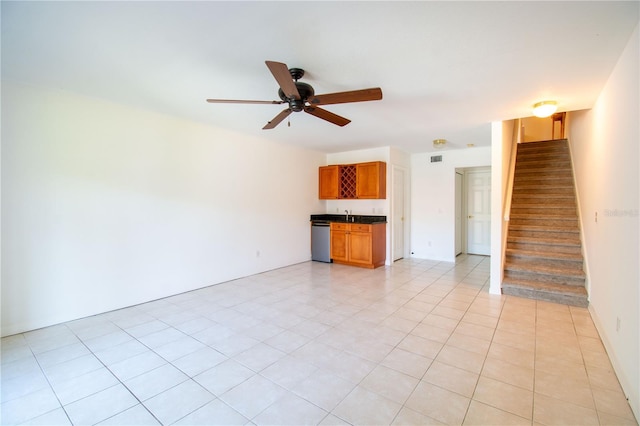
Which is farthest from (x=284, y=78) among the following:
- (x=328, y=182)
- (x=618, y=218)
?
(x=328, y=182)

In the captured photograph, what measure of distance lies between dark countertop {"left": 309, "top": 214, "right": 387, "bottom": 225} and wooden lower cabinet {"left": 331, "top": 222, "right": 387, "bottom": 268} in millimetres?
131

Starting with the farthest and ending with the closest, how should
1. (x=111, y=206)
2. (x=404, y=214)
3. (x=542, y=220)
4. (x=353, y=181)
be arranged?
(x=404, y=214), (x=353, y=181), (x=542, y=220), (x=111, y=206)

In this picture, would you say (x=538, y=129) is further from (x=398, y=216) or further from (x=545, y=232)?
(x=398, y=216)

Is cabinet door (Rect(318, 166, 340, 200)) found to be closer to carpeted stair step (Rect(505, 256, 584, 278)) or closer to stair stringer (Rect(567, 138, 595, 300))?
carpeted stair step (Rect(505, 256, 584, 278))

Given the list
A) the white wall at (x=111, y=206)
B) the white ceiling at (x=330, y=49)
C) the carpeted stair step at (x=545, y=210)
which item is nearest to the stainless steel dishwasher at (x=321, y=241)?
the white wall at (x=111, y=206)

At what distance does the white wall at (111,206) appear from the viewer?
2.89m

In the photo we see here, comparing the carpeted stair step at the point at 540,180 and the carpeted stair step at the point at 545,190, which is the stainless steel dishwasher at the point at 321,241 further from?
the carpeted stair step at the point at 540,180

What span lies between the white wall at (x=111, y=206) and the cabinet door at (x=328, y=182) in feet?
5.69

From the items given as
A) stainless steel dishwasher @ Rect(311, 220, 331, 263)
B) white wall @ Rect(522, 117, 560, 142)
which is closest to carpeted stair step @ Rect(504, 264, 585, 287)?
stainless steel dishwasher @ Rect(311, 220, 331, 263)

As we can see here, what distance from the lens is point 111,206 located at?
3453 mm

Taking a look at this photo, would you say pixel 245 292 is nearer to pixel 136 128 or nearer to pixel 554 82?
pixel 136 128

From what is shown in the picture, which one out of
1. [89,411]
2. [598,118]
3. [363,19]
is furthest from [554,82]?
[89,411]

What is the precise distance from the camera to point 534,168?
5.88m

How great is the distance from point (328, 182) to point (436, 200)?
2.47m
